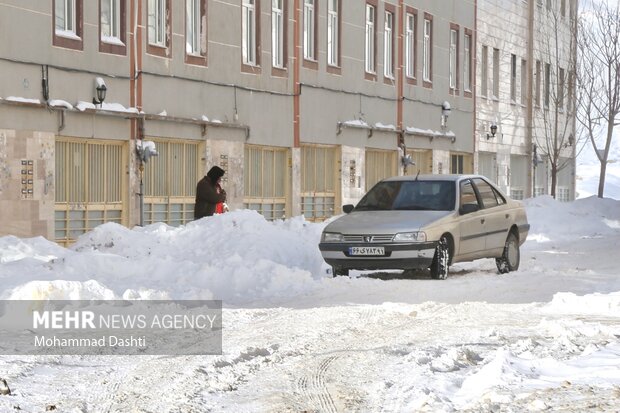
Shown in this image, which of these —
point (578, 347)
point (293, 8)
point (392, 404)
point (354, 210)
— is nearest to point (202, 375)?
point (392, 404)

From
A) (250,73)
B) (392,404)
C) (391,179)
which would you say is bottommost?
(392,404)

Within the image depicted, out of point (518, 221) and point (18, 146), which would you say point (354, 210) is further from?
point (18, 146)

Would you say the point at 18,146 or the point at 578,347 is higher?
the point at 18,146

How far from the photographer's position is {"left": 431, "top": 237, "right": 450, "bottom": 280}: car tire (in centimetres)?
1869

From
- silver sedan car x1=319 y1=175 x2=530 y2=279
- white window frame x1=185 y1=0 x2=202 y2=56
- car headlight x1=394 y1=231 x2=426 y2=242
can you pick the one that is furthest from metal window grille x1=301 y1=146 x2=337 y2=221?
car headlight x1=394 y1=231 x2=426 y2=242

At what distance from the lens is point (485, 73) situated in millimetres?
46094

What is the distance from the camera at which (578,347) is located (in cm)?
1147

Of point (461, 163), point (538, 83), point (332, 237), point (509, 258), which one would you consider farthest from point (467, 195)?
point (538, 83)

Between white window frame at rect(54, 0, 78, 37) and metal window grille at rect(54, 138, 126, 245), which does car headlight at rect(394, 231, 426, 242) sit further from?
white window frame at rect(54, 0, 78, 37)

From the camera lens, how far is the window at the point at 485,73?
4594 cm

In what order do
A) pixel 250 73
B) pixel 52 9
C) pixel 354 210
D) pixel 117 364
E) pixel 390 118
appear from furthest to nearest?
pixel 390 118, pixel 250 73, pixel 52 9, pixel 354 210, pixel 117 364

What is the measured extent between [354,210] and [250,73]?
410 inches

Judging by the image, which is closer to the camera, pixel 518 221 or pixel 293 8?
pixel 518 221

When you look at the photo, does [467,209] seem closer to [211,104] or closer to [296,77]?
[211,104]
